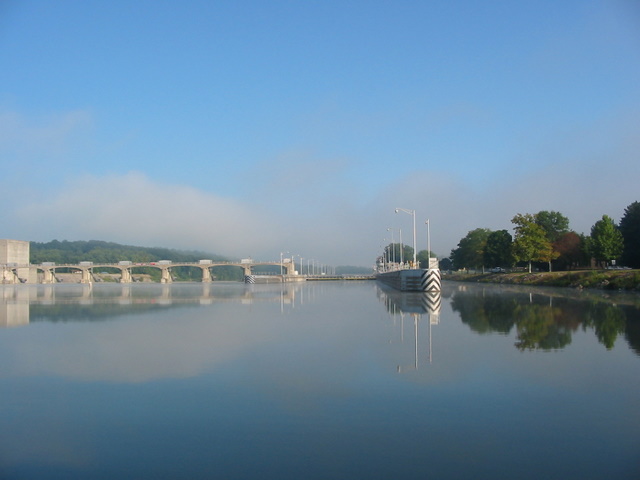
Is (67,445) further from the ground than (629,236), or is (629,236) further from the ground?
(629,236)

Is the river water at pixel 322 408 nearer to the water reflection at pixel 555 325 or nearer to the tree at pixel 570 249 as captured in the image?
the water reflection at pixel 555 325

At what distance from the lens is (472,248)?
12169cm

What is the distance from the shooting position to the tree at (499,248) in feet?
299

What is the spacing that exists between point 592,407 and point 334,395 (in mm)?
3234

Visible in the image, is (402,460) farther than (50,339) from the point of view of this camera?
No

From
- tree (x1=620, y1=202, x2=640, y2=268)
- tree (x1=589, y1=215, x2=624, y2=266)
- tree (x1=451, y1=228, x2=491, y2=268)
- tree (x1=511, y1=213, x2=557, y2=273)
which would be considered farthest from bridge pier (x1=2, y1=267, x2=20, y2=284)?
tree (x1=620, y1=202, x2=640, y2=268)

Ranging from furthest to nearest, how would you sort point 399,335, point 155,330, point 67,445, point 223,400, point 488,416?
point 155,330 < point 399,335 < point 223,400 < point 488,416 < point 67,445

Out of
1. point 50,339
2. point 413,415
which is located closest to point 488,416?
point 413,415

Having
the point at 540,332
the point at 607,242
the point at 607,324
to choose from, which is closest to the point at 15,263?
the point at 607,242

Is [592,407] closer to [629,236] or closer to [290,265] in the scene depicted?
[629,236]

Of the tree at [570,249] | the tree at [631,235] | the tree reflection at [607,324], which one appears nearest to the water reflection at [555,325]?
the tree reflection at [607,324]

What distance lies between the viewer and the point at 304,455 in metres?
5.17

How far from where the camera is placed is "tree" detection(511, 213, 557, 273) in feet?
245

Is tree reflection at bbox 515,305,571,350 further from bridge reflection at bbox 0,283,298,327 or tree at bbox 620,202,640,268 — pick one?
tree at bbox 620,202,640,268
